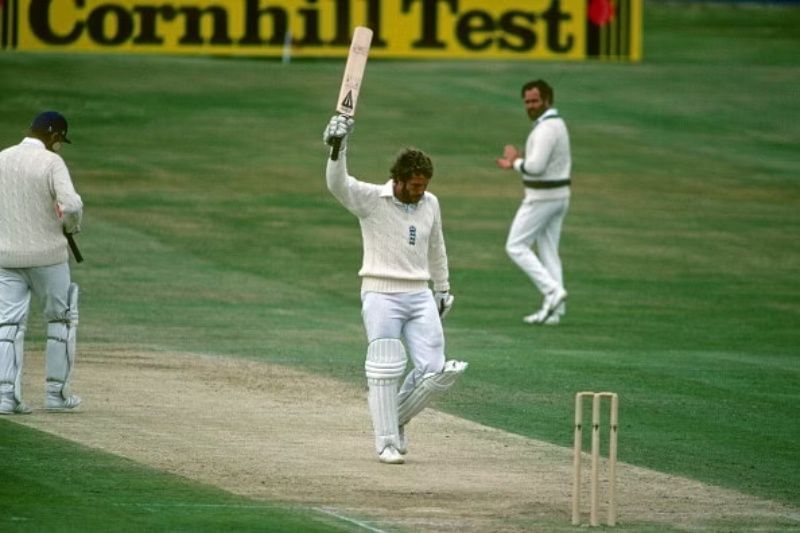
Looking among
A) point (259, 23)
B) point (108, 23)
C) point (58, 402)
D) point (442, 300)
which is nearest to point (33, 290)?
point (58, 402)

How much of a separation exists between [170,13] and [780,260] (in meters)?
15.8

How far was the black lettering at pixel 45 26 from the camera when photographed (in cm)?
3562

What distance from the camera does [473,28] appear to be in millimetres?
37406

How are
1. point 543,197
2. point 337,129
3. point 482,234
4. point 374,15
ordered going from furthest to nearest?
point 374,15 < point 482,234 < point 543,197 < point 337,129

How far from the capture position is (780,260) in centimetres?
2428

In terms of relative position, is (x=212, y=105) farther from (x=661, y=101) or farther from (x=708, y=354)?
(x=708, y=354)

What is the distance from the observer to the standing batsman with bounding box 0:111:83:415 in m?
12.7

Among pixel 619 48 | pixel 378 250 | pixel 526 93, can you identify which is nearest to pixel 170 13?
pixel 619 48

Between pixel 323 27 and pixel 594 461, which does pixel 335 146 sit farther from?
pixel 323 27

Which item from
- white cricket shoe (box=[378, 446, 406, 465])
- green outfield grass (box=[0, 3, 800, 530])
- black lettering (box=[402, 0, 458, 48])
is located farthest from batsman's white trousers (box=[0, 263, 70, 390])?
black lettering (box=[402, 0, 458, 48])

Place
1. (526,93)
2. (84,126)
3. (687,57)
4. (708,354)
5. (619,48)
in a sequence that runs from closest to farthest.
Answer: (708,354) → (526,93) → (84,126) → (619,48) → (687,57)

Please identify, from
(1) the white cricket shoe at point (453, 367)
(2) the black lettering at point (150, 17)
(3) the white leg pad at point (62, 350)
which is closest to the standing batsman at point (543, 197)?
(3) the white leg pad at point (62, 350)

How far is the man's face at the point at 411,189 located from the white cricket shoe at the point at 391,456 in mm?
1547

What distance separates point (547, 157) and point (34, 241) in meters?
7.55
